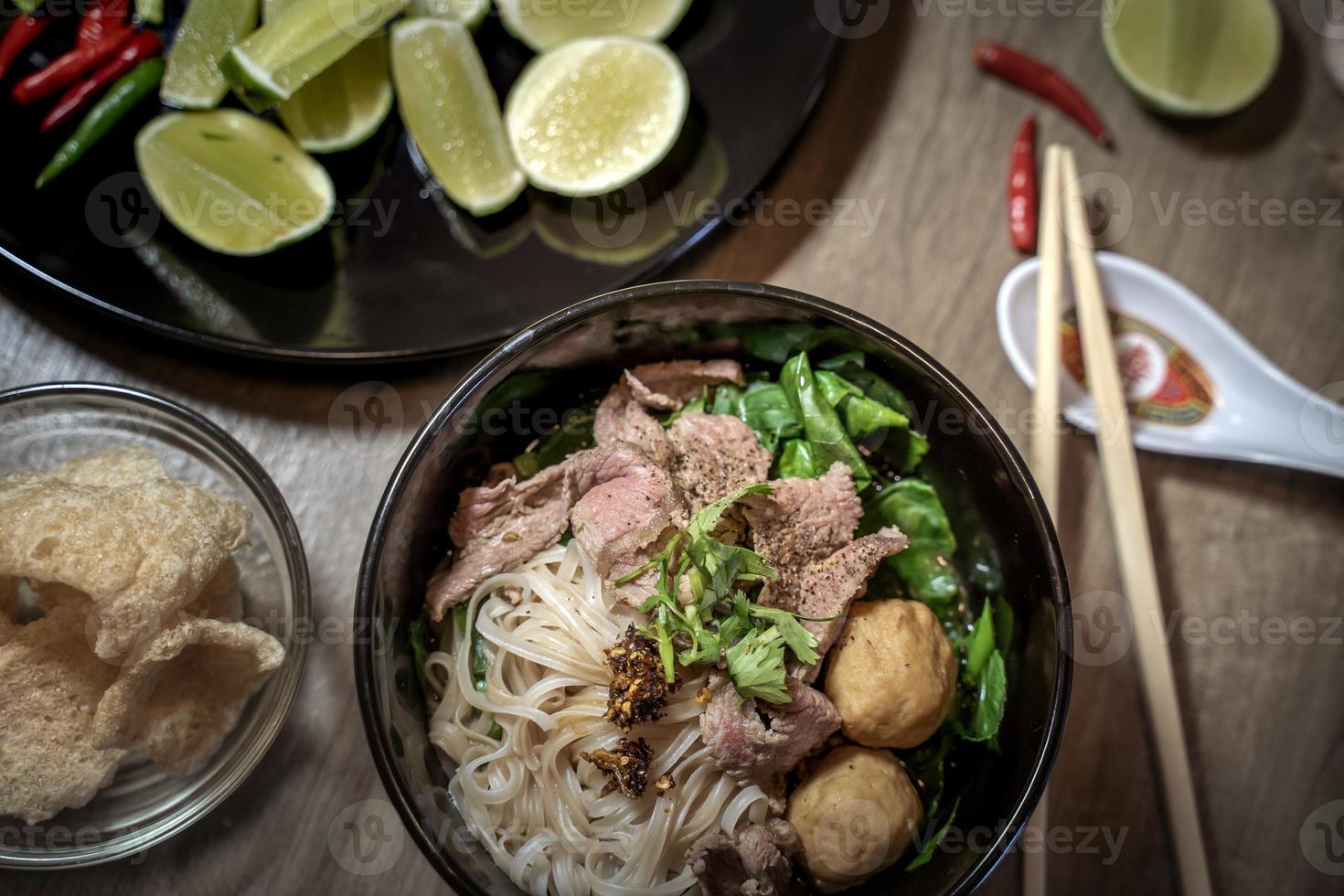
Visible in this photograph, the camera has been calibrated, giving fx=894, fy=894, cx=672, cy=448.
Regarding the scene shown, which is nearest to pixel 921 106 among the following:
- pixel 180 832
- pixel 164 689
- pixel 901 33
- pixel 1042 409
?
pixel 901 33

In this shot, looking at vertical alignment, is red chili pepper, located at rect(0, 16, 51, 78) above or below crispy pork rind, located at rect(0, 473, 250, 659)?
above

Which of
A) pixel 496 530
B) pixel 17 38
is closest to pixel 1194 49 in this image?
pixel 496 530

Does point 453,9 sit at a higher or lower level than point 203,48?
higher

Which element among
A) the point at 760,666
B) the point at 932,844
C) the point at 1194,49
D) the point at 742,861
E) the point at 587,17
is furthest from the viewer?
the point at 1194,49

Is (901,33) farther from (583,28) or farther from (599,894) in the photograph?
(599,894)

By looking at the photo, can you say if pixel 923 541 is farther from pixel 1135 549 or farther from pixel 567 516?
pixel 567 516

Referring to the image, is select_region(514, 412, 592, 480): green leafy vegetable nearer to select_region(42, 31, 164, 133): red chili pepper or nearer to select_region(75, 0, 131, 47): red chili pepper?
select_region(42, 31, 164, 133): red chili pepper

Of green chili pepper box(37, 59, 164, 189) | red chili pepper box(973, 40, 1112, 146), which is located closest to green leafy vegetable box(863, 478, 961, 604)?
red chili pepper box(973, 40, 1112, 146)
